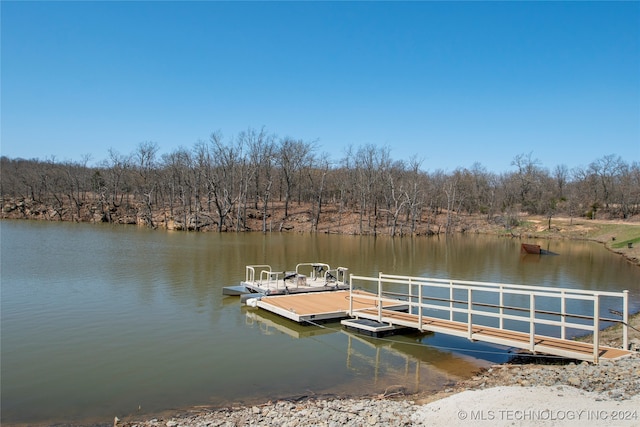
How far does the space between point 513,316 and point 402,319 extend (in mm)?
3795

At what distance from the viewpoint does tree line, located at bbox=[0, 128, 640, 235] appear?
6762 cm

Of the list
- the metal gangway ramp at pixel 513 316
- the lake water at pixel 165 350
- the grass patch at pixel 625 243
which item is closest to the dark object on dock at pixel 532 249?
the grass patch at pixel 625 243

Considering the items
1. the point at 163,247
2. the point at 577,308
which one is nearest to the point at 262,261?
the point at 163,247

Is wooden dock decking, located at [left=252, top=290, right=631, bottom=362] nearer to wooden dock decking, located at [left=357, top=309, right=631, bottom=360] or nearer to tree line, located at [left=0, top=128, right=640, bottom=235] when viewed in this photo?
wooden dock decking, located at [left=357, top=309, right=631, bottom=360]

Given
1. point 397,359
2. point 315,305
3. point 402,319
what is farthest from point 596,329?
point 315,305

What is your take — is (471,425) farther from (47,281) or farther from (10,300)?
(47,281)

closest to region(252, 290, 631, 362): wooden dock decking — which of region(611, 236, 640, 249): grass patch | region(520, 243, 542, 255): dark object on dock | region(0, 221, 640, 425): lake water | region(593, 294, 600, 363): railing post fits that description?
region(593, 294, 600, 363): railing post

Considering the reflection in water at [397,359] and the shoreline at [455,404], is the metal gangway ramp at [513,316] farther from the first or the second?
the shoreline at [455,404]

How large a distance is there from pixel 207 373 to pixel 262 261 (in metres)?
19.9

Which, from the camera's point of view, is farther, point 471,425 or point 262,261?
point 262,261

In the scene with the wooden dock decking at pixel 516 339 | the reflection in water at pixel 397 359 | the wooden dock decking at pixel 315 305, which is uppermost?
the wooden dock decking at pixel 516 339

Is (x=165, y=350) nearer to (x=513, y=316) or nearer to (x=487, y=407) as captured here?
(x=487, y=407)

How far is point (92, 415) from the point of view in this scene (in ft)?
27.1

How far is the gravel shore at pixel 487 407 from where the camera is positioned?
22.5 feet
